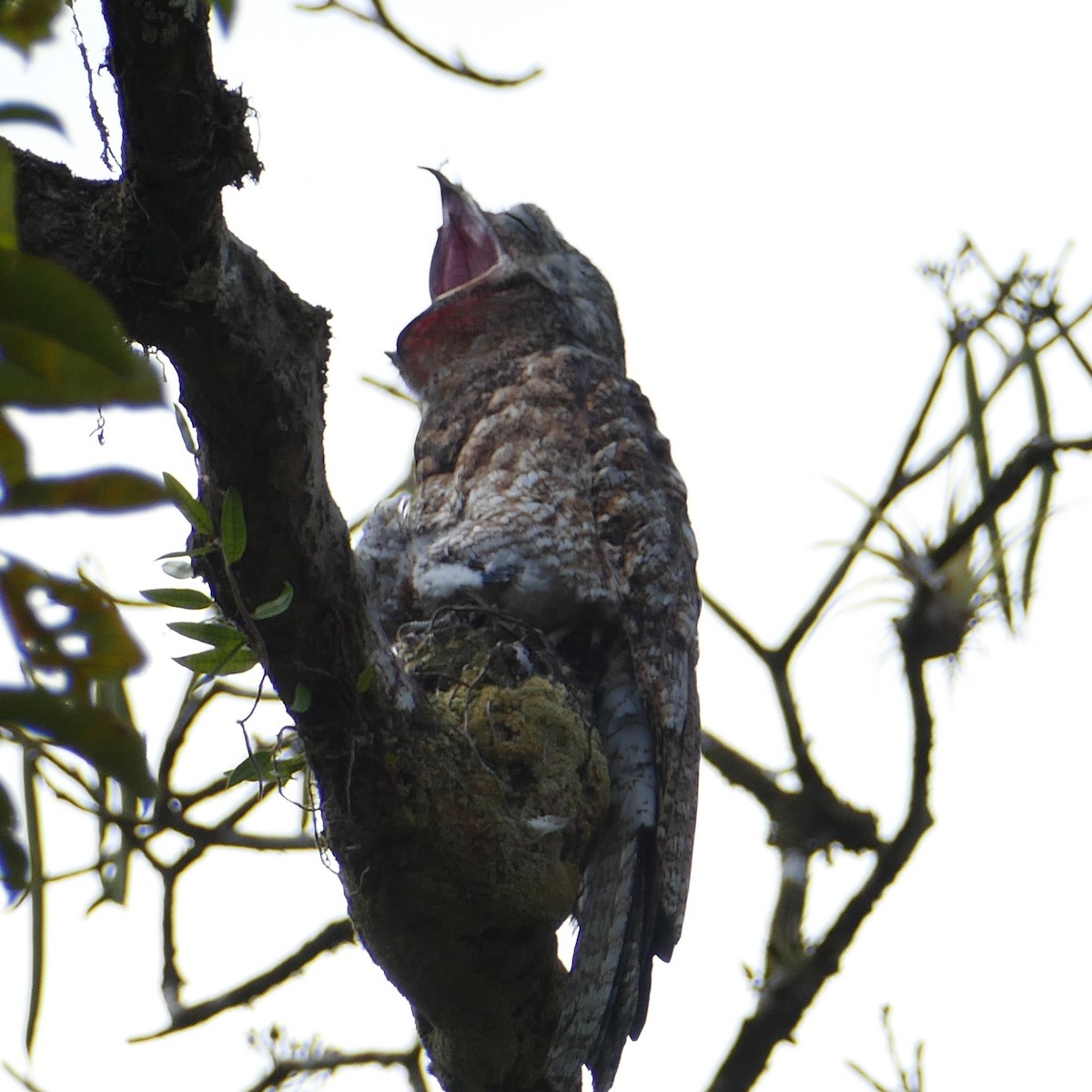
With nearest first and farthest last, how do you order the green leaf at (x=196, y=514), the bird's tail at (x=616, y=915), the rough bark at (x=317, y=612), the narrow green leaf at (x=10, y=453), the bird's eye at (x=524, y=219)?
1. the narrow green leaf at (x=10, y=453)
2. the rough bark at (x=317, y=612)
3. the green leaf at (x=196, y=514)
4. the bird's tail at (x=616, y=915)
5. the bird's eye at (x=524, y=219)

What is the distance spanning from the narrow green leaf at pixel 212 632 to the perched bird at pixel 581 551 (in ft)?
2.59

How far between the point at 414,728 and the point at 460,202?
203 cm

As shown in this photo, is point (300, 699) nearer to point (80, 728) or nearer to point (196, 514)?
point (196, 514)

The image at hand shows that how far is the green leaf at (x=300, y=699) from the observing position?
7.06 ft

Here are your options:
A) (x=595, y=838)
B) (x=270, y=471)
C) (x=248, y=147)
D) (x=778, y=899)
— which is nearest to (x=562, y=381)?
(x=595, y=838)

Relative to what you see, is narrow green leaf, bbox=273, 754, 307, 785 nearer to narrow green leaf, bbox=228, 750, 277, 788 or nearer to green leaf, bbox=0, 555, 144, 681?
narrow green leaf, bbox=228, 750, 277, 788

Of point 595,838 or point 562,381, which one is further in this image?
point 562,381

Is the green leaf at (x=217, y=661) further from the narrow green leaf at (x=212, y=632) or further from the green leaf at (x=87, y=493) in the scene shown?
the green leaf at (x=87, y=493)

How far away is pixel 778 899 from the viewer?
483 centimetres

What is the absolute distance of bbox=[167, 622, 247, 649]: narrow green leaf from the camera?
2.13 meters

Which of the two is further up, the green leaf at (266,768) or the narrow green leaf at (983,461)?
the narrow green leaf at (983,461)

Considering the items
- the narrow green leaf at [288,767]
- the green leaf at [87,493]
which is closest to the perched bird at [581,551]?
the narrow green leaf at [288,767]

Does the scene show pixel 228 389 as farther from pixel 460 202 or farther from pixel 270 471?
pixel 460 202

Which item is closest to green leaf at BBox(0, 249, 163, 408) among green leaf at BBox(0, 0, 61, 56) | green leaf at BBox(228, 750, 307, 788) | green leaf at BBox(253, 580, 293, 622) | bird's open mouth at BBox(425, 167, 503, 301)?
green leaf at BBox(0, 0, 61, 56)
